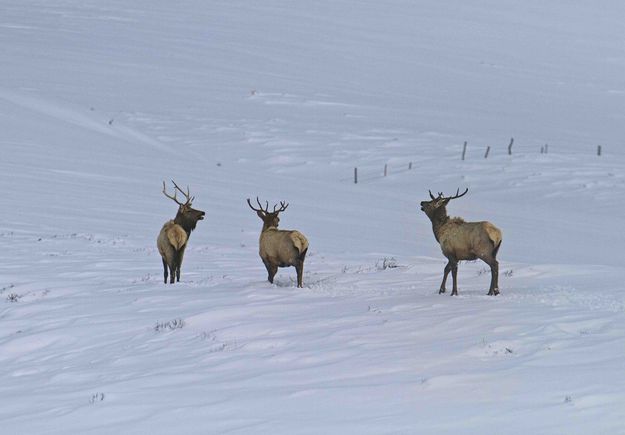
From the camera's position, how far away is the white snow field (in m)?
8.02

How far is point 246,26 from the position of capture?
78.7m

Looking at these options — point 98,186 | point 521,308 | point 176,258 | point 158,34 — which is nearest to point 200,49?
point 158,34

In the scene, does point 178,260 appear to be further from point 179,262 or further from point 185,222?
point 185,222

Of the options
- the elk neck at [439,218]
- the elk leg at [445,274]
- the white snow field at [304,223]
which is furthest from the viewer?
the elk neck at [439,218]

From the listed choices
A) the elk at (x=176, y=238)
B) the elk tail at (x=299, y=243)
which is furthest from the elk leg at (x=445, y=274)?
the elk at (x=176, y=238)

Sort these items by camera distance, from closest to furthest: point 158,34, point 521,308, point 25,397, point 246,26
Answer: point 25,397, point 521,308, point 158,34, point 246,26

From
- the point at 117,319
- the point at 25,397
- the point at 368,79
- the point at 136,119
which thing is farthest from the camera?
the point at 368,79

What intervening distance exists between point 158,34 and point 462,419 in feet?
224

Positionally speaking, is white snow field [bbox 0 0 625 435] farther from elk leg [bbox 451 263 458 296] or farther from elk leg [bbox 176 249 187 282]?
elk leg [bbox 176 249 187 282]

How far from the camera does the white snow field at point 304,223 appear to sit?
802 cm

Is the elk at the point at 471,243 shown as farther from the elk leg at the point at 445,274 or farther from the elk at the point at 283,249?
the elk at the point at 283,249

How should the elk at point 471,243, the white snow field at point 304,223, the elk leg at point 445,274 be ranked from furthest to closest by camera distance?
the elk leg at point 445,274, the elk at point 471,243, the white snow field at point 304,223

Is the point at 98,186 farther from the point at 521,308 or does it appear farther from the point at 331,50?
the point at 331,50

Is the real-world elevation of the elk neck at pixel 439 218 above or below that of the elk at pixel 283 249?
above
